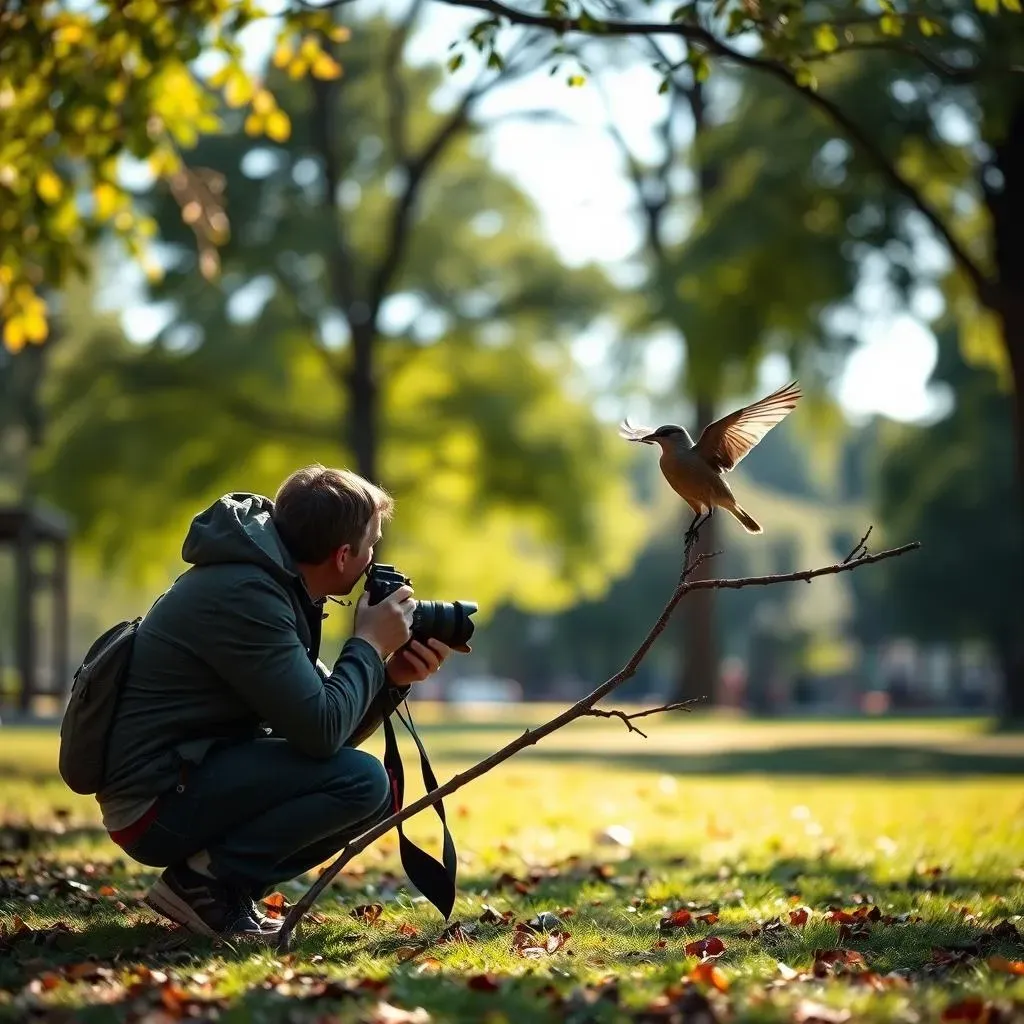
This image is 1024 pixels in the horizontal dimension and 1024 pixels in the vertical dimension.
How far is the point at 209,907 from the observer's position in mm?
4418


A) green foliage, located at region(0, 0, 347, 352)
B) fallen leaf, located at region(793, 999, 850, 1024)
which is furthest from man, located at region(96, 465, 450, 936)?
green foliage, located at region(0, 0, 347, 352)

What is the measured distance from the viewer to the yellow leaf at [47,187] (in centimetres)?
877

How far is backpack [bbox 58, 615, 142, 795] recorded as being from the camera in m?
4.21

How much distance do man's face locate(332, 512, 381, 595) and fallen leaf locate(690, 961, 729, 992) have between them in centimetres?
139

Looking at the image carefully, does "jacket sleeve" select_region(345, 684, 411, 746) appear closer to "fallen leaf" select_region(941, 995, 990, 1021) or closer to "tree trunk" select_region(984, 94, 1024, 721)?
"fallen leaf" select_region(941, 995, 990, 1021)

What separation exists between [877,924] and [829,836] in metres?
3.26

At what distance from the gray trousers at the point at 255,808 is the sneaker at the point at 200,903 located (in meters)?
0.06

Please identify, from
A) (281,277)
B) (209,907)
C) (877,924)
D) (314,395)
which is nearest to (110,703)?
(209,907)

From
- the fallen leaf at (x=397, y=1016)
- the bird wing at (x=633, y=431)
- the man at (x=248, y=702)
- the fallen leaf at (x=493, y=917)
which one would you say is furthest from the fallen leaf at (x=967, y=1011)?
the bird wing at (x=633, y=431)

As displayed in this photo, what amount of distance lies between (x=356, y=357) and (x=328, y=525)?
790 inches

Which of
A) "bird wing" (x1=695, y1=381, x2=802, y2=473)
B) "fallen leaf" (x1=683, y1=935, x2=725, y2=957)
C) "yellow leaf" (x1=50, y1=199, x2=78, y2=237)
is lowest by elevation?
"fallen leaf" (x1=683, y1=935, x2=725, y2=957)

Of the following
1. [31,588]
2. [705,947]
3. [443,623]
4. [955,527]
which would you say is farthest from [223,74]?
[955,527]

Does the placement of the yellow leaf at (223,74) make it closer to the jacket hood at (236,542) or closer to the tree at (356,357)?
the jacket hood at (236,542)

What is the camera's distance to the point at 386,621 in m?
4.37
